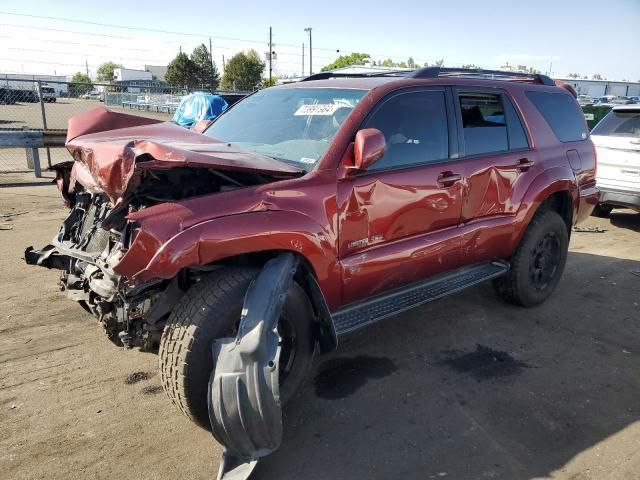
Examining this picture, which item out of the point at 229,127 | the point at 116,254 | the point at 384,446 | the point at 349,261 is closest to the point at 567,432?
the point at 384,446

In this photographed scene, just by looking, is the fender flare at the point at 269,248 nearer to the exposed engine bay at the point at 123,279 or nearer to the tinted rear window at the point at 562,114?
the exposed engine bay at the point at 123,279

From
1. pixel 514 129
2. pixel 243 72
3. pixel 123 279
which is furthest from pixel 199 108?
pixel 243 72

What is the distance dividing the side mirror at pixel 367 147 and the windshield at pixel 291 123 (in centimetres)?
28

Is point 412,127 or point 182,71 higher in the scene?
point 182,71

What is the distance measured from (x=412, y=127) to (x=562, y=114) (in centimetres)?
213

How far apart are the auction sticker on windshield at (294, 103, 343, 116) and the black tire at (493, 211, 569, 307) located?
2162 millimetres

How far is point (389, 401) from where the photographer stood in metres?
3.19

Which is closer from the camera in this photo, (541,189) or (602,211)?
(541,189)

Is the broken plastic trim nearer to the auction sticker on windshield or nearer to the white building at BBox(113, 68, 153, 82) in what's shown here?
the auction sticker on windshield

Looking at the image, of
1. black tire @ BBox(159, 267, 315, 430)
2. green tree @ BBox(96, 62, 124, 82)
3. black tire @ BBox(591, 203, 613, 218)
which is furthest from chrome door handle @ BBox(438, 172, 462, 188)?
green tree @ BBox(96, 62, 124, 82)

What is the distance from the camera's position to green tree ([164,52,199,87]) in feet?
178

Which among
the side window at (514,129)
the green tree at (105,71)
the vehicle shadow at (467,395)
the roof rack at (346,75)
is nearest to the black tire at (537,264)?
the vehicle shadow at (467,395)

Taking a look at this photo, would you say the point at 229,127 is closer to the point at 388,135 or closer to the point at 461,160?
the point at 388,135

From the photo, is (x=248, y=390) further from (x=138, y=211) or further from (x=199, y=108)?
(x=199, y=108)
